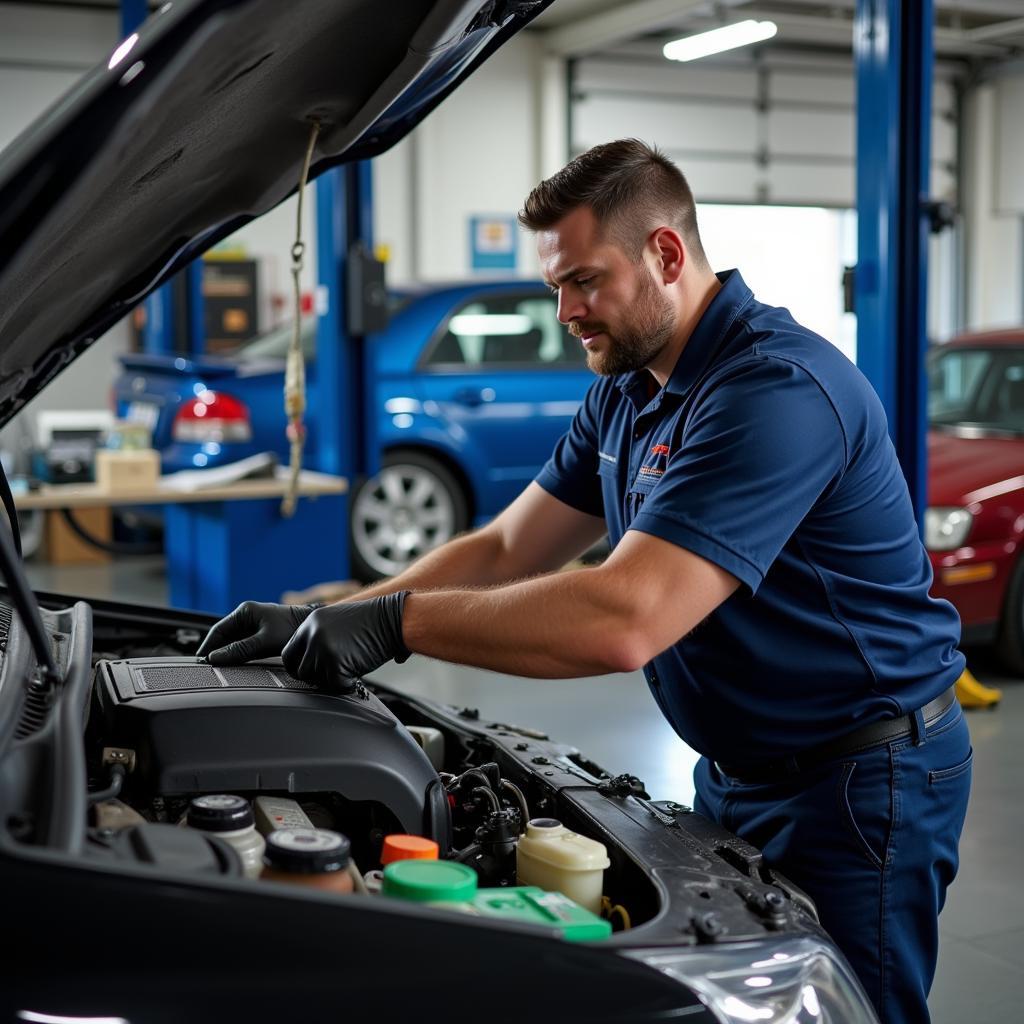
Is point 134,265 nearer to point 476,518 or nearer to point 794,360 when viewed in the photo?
point 794,360

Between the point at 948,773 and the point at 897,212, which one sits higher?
the point at 897,212

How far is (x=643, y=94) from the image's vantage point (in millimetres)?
12711

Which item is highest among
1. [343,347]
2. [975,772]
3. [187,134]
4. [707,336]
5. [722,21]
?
[722,21]

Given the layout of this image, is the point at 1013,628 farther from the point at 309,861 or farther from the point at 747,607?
the point at 309,861

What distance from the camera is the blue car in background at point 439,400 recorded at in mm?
6734

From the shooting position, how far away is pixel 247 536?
5.70 m

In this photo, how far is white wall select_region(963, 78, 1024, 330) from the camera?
46.4 feet

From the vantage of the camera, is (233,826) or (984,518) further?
(984,518)

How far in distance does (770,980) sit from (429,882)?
0.33 metres

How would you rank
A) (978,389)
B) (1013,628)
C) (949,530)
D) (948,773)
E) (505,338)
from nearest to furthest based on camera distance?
(948,773)
(949,530)
(1013,628)
(978,389)
(505,338)

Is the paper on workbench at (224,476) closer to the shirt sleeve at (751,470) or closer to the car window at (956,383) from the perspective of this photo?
the car window at (956,383)

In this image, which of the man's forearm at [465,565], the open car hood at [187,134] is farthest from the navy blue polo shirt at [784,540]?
the open car hood at [187,134]

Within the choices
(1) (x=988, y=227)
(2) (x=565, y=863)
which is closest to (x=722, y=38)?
(1) (x=988, y=227)

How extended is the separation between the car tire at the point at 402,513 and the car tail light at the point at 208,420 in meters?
0.69
